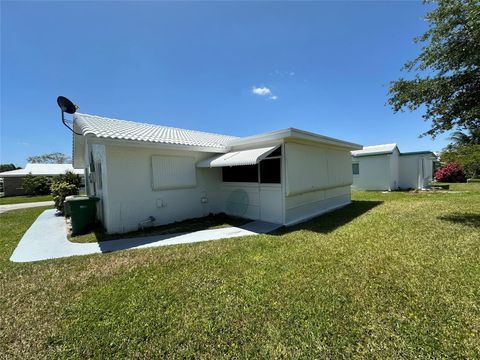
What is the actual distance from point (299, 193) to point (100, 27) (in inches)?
503

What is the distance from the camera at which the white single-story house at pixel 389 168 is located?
74.7 ft

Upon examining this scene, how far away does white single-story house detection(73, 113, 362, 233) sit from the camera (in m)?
9.12

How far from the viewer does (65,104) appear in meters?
9.06

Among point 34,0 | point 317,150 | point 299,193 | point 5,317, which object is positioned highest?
point 34,0

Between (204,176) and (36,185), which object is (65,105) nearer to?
(204,176)

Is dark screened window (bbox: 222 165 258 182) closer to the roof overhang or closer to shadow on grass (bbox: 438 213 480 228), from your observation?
the roof overhang

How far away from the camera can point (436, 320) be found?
3410mm

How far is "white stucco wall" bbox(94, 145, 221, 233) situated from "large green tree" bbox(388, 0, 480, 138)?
1115 cm

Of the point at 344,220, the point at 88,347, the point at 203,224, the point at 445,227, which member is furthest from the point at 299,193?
the point at 88,347

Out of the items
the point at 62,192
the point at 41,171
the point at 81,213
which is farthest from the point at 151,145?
the point at 41,171

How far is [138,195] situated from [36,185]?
3453cm

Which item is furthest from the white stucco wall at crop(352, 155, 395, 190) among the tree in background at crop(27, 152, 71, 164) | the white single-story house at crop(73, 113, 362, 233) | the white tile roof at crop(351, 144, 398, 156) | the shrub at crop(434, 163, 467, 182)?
the tree in background at crop(27, 152, 71, 164)

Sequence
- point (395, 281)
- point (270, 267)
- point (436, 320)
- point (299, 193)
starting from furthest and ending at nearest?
point (299, 193) < point (270, 267) < point (395, 281) < point (436, 320)

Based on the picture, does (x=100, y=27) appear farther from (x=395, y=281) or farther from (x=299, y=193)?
(x=395, y=281)
